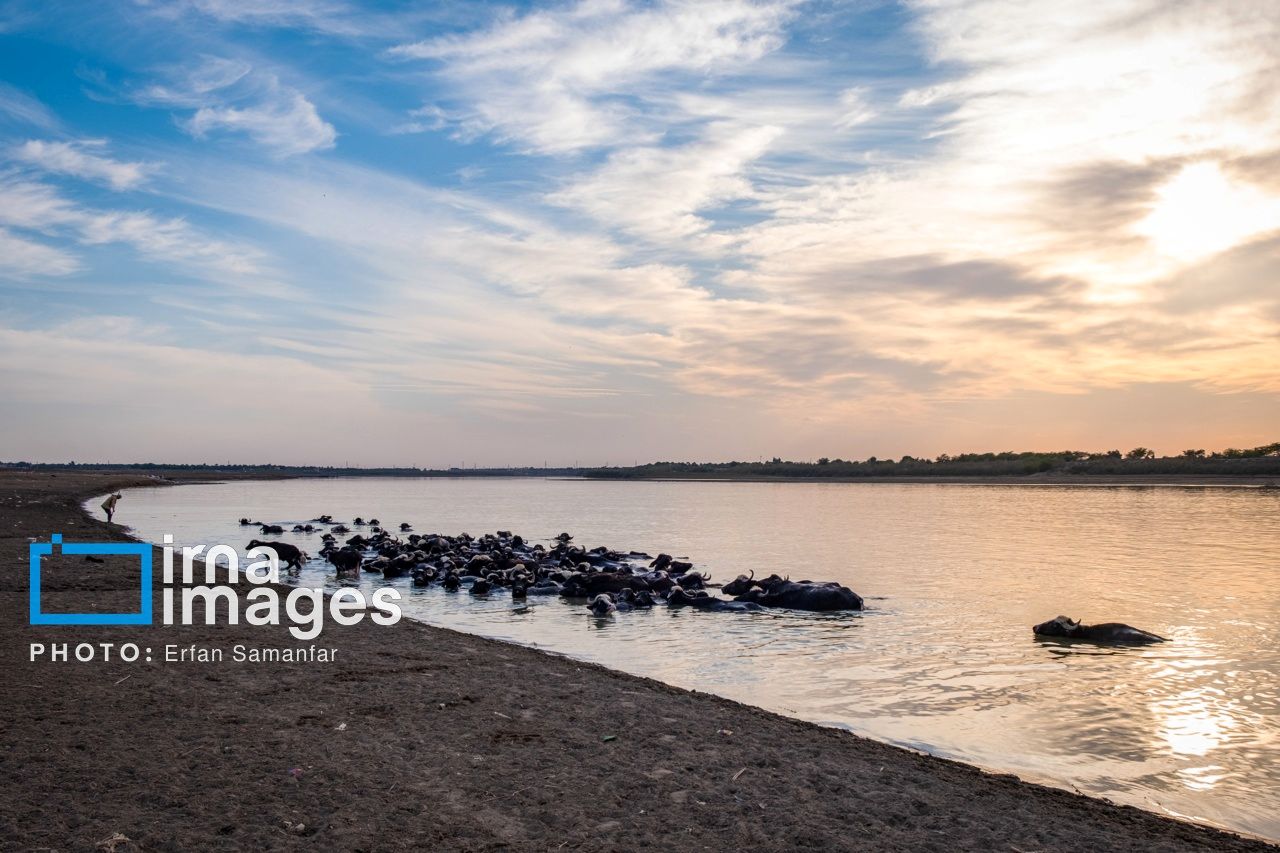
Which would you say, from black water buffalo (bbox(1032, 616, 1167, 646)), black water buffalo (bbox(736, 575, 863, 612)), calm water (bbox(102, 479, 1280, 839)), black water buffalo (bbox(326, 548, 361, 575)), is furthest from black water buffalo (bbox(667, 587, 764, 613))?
black water buffalo (bbox(326, 548, 361, 575))

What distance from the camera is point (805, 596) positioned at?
60.0 feet

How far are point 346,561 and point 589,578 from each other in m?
8.81

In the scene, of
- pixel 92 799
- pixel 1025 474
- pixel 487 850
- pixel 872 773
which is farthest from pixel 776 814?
pixel 1025 474

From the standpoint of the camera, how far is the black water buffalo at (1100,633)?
14.2 meters

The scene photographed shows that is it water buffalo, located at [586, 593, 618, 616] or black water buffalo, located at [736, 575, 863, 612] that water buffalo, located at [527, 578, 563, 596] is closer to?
water buffalo, located at [586, 593, 618, 616]

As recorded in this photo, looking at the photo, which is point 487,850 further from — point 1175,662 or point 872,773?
point 1175,662

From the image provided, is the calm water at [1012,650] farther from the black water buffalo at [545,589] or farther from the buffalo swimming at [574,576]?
the black water buffalo at [545,589]

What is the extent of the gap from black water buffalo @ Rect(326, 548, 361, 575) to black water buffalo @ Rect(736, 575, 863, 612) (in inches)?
497

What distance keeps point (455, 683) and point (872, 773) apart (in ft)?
16.7

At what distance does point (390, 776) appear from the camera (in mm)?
6820

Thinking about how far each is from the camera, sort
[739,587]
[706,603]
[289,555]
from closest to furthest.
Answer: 1. [706,603]
2. [739,587]
3. [289,555]

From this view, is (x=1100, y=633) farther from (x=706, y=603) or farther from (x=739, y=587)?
(x=739, y=587)

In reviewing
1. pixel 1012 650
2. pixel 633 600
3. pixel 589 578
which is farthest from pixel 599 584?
pixel 1012 650

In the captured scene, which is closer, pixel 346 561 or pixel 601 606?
pixel 601 606
